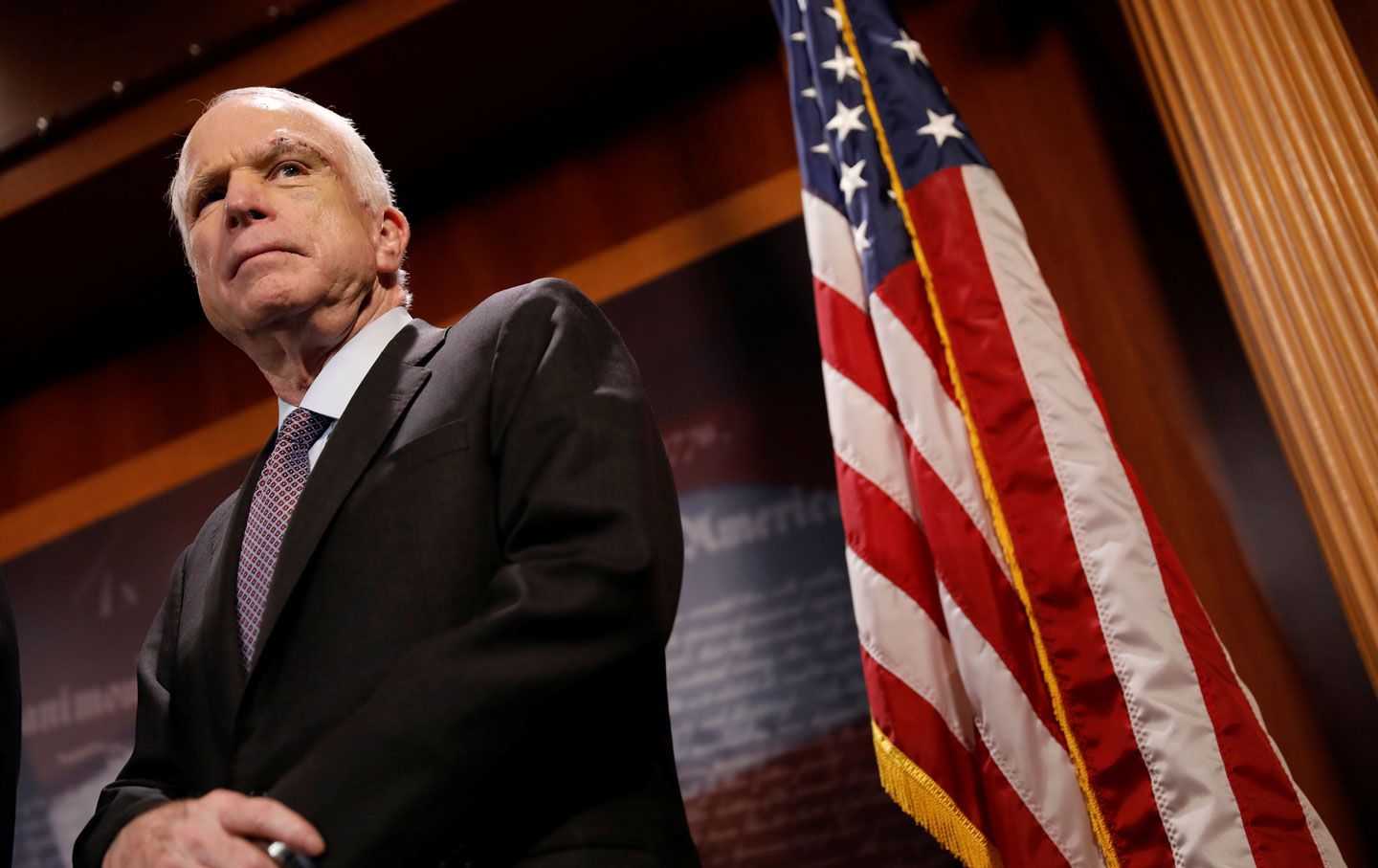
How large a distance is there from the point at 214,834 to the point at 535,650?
28 cm

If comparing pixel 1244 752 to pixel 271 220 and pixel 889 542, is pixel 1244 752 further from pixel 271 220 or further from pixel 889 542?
pixel 271 220

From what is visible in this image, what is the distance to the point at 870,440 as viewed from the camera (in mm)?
2049

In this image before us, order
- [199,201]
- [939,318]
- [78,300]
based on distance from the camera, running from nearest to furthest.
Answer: [199,201] < [939,318] < [78,300]

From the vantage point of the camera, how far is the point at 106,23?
9.31 feet

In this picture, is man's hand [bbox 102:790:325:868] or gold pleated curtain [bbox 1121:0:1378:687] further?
gold pleated curtain [bbox 1121:0:1378:687]

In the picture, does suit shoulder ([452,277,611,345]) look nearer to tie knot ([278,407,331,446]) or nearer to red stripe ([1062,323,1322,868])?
tie knot ([278,407,331,446])

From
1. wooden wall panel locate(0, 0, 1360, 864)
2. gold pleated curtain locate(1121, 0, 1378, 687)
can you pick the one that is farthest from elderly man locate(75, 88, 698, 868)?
wooden wall panel locate(0, 0, 1360, 864)

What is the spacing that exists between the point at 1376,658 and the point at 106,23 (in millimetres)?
3154

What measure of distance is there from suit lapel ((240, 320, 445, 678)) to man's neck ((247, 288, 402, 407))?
0.12m

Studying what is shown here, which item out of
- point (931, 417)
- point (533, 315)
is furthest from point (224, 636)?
point (931, 417)

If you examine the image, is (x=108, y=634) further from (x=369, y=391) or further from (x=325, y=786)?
(x=325, y=786)

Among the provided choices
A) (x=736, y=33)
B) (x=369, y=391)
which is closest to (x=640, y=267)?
(x=736, y=33)

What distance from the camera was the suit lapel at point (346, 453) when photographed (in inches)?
40.1

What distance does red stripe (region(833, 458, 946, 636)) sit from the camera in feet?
6.38
